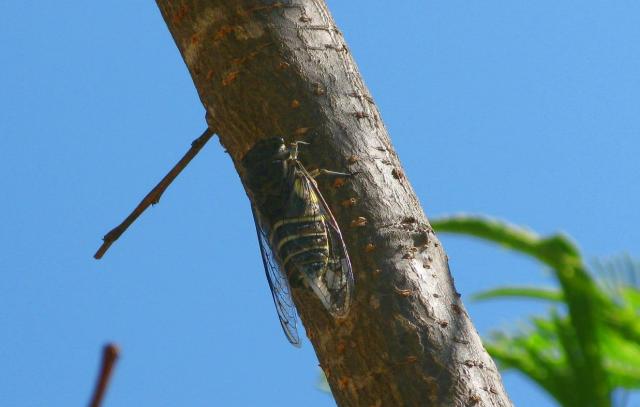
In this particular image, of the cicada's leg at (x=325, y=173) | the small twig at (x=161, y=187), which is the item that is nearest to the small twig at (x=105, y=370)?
the cicada's leg at (x=325, y=173)

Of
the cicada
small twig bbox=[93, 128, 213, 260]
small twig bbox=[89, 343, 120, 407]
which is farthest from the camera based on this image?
small twig bbox=[93, 128, 213, 260]

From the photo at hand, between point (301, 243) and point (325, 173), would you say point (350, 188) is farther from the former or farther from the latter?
point (301, 243)

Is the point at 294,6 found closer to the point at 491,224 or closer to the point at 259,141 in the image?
the point at 259,141

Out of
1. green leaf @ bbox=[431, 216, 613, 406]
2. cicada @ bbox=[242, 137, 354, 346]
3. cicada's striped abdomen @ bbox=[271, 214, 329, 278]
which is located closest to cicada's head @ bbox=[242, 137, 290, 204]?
cicada @ bbox=[242, 137, 354, 346]

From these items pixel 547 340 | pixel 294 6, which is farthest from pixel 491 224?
pixel 294 6

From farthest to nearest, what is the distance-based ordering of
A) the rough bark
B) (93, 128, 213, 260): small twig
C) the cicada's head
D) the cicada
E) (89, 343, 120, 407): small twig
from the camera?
(93, 128, 213, 260): small twig, the cicada's head, the cicada, the rough bark, (89, 343, 120, 407): small twig

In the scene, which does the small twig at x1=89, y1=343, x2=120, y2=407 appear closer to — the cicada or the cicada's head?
the cicada

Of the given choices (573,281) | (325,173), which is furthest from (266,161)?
(573,281)

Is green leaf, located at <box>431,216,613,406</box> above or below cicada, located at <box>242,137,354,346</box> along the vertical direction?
below
